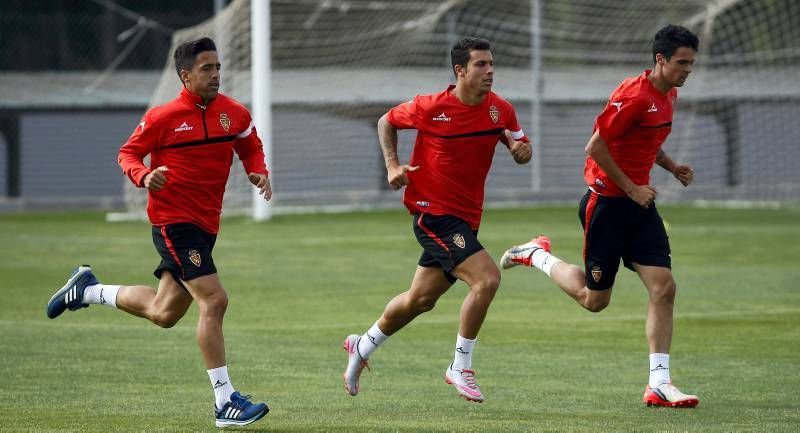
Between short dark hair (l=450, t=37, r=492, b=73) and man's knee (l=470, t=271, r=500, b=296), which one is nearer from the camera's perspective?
man's knee (l=470, t=271, r=500, b=296)

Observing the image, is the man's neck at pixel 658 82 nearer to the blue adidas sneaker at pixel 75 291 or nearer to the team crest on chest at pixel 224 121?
the team crest on chest at pixel 224 121

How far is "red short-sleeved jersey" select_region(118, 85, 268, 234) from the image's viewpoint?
848cm

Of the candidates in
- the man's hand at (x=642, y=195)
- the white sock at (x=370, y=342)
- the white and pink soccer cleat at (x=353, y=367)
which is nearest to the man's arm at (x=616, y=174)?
the man's hand at (x=642, y=195)

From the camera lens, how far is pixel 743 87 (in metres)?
31.2

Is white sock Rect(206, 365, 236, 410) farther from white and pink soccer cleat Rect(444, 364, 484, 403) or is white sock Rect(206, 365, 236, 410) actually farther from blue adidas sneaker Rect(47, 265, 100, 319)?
blue adidas sneaker Rect(47, 265, 100, 319)

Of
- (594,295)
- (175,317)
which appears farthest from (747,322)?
(175,317)

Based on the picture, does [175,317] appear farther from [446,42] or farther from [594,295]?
[446,42]

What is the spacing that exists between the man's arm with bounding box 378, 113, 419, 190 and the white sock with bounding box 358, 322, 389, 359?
1075 millimetres

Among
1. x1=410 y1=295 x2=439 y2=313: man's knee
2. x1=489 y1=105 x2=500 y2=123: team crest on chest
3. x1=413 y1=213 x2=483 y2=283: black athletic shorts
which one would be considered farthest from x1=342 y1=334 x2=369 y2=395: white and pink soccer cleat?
x1=489 y1=105 x2=500 y2=123: team crest on chest

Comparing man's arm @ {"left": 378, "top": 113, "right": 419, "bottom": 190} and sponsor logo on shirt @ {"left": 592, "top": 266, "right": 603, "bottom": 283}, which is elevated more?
man's arm @ {"left": 378, "top": 113, "right": 419, "bottom": 190}

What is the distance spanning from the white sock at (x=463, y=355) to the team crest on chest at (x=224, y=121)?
197cm

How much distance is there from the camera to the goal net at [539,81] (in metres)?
29.8

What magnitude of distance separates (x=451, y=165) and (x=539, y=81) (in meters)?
23.4

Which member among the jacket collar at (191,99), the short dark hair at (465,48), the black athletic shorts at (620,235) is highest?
the short dark hair at (465,48)
